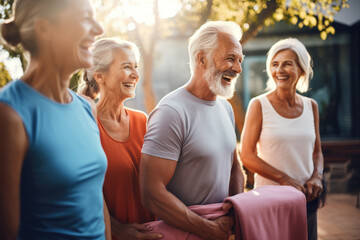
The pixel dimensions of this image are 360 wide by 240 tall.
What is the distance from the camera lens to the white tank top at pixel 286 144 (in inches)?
94.9

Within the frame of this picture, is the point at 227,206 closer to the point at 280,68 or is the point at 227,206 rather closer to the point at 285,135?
the point at 285,135

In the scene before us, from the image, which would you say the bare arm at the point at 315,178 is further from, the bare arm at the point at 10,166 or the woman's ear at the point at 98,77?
the bare arm at the point at 10,166

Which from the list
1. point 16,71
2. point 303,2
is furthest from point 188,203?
point 303,2

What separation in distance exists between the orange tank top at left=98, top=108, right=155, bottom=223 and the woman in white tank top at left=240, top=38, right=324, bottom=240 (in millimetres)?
1000

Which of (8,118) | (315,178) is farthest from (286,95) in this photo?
(8,118)

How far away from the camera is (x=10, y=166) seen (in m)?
0.98

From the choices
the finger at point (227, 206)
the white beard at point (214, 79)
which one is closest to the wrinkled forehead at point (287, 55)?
the white beard at point (214, 79)

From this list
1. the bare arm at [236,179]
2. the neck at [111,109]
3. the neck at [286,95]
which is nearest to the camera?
the neck at [111,109]

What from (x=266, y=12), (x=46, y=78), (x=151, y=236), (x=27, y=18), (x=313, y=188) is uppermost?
(x=266, y=12)

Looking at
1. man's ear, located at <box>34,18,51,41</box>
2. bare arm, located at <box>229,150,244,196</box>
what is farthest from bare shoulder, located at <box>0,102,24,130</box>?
bare arm, located at <box>229,150,244,196</box>

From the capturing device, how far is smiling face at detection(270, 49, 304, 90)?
2490mm

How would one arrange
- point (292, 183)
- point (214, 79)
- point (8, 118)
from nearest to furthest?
point (8, 118) < point (214, 79) < point (292, 183)

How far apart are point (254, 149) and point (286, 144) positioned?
246 mm

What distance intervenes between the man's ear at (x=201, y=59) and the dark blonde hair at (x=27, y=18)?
1.02m
